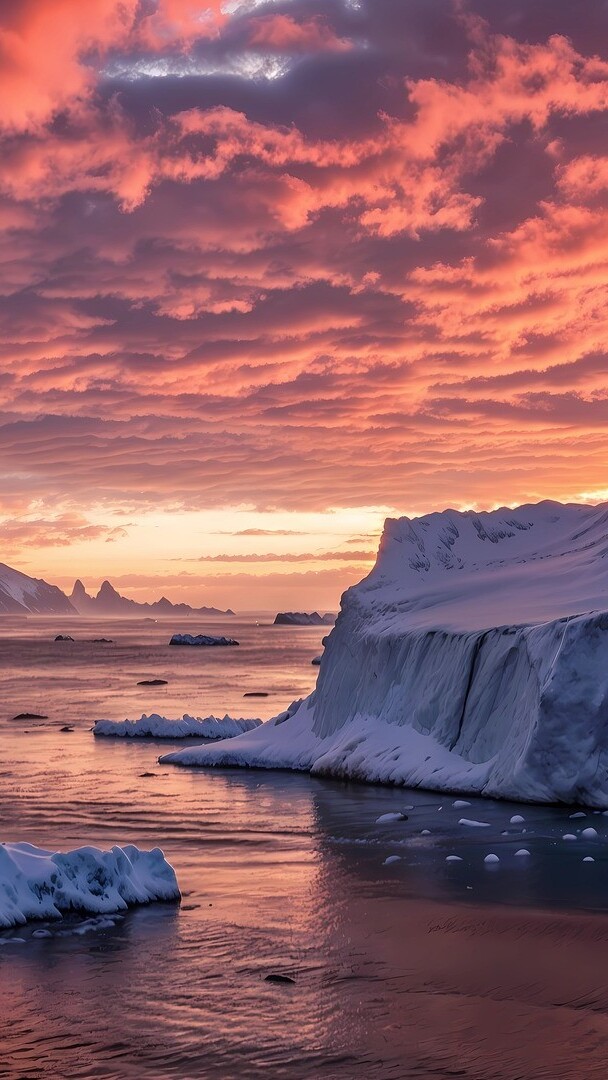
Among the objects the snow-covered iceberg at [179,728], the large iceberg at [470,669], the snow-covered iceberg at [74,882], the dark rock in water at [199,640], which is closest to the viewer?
the snow-covered iceberg at [74,882]

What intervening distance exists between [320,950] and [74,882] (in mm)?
4108

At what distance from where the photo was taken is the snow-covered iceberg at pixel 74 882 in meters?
17.0

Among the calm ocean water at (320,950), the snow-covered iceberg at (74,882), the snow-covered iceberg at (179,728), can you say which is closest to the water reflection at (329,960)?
the calm ocean water at (320,950)

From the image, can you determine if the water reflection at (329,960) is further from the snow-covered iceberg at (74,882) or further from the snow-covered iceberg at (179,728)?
the snow-covered iceberg at (179,728)

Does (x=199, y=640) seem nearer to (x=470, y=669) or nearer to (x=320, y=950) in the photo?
(x=470, y=669)

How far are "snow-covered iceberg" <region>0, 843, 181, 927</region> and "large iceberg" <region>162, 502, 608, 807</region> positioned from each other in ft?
37.5

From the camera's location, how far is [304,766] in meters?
35.5

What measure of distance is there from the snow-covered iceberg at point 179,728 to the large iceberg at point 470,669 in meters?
5.73

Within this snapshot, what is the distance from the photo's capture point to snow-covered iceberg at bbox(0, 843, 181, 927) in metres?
17.0

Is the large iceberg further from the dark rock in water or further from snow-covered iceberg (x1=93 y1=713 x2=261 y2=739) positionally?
the dark rock in water

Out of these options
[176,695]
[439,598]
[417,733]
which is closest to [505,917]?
[417,733]

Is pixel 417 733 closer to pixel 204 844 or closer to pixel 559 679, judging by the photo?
pixel 559 679

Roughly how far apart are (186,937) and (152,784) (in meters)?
16.9

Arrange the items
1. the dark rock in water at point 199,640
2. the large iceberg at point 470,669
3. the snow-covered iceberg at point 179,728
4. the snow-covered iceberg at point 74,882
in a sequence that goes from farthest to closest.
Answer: the dark rock in water at point 199,640 < the snow-covered iceberg at point 179,728 < the large iceberg at point 470,669 < the snow-covered iceberg at point 74,882
